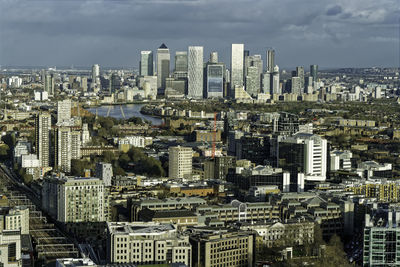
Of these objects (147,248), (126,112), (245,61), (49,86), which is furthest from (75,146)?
(245,61)

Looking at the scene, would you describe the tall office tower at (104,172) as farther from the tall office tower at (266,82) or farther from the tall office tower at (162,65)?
the tall office tower at (162,65)

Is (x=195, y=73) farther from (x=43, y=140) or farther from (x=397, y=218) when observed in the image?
(x=397, y=218)

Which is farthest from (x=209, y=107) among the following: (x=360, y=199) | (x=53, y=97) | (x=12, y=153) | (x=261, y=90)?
(x=360, y=199)

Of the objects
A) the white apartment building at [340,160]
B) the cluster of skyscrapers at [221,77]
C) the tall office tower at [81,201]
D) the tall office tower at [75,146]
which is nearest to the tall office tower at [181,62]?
the cluster of skyscrapers at [221,77]

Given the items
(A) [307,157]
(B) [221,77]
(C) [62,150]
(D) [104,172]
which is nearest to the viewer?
(D) [104,172]

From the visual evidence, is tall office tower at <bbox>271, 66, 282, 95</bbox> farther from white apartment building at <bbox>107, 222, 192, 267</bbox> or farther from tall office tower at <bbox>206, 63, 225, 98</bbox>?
white apartment building at <bbox>107, 222, 192, 267</bbox>

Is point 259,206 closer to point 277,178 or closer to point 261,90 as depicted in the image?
point 277,178
